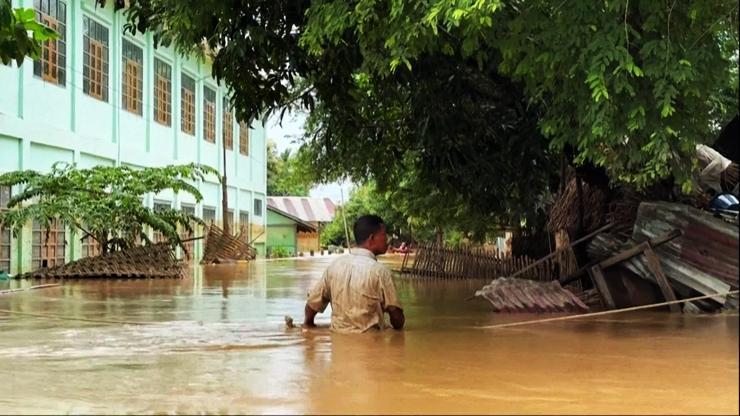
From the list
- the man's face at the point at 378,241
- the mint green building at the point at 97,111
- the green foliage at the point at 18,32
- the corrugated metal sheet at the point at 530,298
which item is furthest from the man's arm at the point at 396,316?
the mint green building at the point at 97,111

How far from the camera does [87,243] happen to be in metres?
26.1

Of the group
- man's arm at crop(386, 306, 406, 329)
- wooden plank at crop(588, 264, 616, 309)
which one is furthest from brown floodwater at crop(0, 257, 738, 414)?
wooden plank at crop(588, 264, 616, 309)

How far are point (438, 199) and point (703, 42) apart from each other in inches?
707

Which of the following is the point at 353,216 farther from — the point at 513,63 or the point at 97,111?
the point at 513,63

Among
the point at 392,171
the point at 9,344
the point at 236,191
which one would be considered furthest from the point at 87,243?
the point at 9,344

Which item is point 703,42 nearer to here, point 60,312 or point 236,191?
point 60,312

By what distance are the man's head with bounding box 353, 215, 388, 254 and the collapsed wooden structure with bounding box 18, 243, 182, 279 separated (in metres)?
14.9

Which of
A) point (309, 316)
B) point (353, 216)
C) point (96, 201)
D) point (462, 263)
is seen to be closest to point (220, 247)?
point (96, 201)

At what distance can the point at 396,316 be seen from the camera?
7.88m

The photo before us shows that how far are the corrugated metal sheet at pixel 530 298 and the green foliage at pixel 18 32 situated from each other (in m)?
7.05

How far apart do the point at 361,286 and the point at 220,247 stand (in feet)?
83.7

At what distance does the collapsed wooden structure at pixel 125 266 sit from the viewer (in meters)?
20.9

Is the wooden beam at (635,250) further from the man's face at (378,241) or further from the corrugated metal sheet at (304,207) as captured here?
the corrugated metal sheet at (304,207)

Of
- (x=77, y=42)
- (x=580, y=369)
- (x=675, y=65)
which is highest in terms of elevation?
(x=77, y=42)
